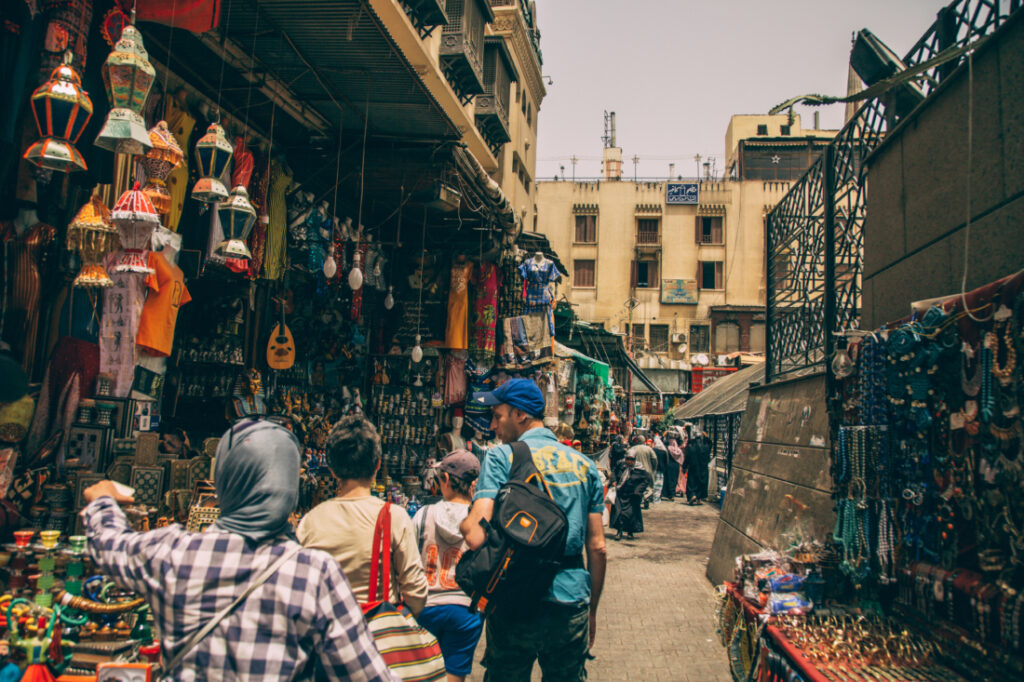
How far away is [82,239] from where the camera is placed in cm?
436

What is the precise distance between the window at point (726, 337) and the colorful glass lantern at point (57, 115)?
38.4m

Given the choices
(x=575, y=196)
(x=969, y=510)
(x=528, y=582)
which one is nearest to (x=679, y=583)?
(x=969, y=510)

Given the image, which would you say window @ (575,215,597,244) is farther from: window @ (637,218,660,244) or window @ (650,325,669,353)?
window @ (650,325,669,353)

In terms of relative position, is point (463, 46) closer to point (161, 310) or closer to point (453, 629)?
point (161, 310)

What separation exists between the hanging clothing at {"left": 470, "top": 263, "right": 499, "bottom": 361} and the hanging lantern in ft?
20.4

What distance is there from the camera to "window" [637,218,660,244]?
41312 millimetres

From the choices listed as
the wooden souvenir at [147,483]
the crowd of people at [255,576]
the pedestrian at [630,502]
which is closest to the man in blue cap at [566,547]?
the crowd of people at [255,576]

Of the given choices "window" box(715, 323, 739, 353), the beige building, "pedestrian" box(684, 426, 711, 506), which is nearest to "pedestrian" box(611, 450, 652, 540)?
"pedestrian" box(684, 426, 711, 506)

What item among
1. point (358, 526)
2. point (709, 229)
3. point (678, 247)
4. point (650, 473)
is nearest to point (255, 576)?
point (358, 526)

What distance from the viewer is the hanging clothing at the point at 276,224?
6.92m

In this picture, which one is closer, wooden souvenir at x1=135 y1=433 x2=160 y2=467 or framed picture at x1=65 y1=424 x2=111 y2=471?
framed picture at x1=65 y1=424 x2=111 y2=471

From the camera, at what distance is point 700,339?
39594mm

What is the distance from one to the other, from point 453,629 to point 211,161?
3795 millimetres

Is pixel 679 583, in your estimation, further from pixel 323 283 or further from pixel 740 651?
pixel 323 283
